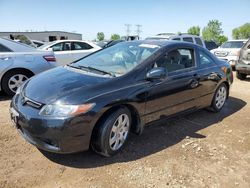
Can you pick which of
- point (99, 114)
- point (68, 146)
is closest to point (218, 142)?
point (99, 114)

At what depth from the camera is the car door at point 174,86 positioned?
408cm

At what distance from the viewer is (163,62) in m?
4.38

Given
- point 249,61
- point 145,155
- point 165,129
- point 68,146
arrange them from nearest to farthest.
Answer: point 68,146 → point 145,155 → point 165,129 → point 249,61

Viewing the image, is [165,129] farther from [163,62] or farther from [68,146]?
[68,146]

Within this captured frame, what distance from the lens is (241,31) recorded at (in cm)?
8306

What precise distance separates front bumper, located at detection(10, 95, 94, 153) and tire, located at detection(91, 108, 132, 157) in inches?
5.8

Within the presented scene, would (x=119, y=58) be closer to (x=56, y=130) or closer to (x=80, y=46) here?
(x=56, y=130)

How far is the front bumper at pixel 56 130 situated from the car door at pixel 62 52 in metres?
6.24

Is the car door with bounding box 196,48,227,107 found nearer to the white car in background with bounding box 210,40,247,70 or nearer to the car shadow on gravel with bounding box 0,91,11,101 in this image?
the car shadow on gravel with bounding box 0,91,11,101

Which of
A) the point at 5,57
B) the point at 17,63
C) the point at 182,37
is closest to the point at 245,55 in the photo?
the point at 182,37

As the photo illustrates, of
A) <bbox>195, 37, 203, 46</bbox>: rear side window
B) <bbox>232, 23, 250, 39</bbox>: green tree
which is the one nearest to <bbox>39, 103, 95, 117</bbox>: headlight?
<bbox>195, 37, 203, 46</bbox>: rear side window

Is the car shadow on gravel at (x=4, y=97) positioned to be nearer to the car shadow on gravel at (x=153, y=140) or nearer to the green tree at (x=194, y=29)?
the car shadow on gravel at (x=153, y=140)

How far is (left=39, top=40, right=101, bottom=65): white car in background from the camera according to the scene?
9.53 metres

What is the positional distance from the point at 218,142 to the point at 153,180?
1638mm
